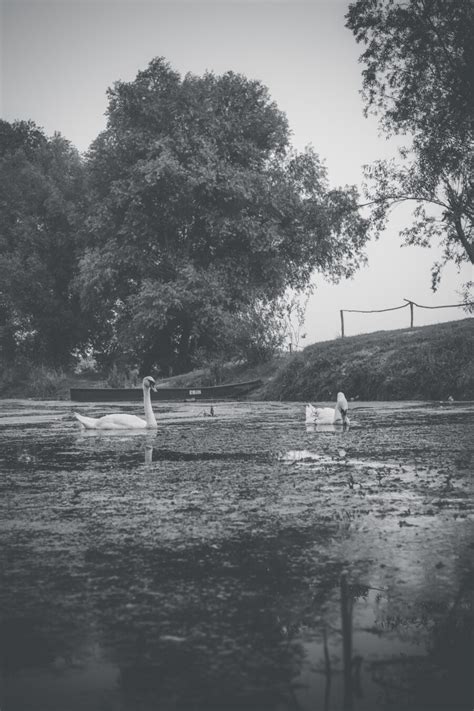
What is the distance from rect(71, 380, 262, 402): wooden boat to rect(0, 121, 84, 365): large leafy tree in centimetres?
1865

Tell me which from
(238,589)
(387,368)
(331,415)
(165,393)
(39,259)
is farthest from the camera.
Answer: (39,259)

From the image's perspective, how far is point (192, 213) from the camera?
123 feet

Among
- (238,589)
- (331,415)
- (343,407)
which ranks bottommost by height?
(238,589)

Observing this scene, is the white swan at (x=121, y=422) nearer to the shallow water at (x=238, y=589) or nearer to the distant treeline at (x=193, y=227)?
the shallow water at (x=238, y=589)

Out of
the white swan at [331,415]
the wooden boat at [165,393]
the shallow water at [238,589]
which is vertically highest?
the wooden boat at [165,393]

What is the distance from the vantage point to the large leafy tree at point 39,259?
45.4 metres

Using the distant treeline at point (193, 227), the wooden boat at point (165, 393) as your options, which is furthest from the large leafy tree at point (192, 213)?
the wooden boat at point (165, 393)

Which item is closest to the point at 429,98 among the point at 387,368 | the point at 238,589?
the point at 387,368

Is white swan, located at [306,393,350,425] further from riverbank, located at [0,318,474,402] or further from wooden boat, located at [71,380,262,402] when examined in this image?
wooden boat, located at [71,380,262,402]

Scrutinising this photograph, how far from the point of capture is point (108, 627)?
2789mm

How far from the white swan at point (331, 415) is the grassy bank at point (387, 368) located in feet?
29.2

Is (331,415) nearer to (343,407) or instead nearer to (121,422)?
(343,407)

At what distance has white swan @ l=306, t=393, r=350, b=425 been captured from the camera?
13.3 m

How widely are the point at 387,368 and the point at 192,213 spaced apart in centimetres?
1729
